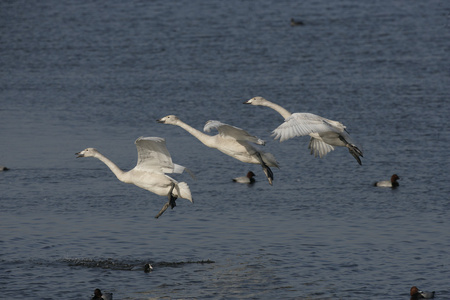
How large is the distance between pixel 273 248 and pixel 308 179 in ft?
17.7

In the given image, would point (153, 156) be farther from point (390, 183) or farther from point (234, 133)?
point (390, 183)

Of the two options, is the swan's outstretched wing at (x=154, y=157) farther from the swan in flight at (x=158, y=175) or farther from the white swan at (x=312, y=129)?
the white swan at (x=312, y=129)

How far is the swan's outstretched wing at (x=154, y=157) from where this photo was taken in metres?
16.3

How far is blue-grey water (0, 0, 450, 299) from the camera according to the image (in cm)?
1764

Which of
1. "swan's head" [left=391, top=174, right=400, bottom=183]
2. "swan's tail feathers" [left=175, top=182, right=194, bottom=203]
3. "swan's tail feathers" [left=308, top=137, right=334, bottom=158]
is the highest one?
"swan's tail feathers" [left=308, top=137, right=334, bottom=158]

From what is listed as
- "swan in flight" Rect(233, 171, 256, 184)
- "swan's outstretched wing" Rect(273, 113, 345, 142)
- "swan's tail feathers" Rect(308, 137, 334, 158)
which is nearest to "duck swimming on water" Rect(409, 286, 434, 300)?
"swan's outstretched wing" Rect(273, 113, 345, 142)

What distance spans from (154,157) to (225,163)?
9.64 meters

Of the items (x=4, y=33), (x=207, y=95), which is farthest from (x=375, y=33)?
(x=4, y=33)

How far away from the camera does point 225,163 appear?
26250 mm

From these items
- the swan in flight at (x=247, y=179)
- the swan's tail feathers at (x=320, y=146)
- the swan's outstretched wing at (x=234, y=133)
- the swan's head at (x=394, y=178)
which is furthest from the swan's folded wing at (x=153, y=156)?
the swan's head at (x=394, y=178)

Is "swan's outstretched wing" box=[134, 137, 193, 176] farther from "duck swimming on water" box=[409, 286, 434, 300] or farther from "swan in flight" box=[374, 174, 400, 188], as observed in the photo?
"swan in flight" box=[374, 174, 400, 188]

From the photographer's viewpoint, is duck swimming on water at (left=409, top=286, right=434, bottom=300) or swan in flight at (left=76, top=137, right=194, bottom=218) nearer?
duck swimming on water at (left=409, top=286, right=434, bottom=300)

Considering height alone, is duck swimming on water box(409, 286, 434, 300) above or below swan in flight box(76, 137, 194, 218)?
below

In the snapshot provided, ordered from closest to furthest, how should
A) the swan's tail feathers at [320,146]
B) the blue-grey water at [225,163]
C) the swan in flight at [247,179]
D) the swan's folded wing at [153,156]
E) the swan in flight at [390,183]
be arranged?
the swan's folded wing at [153,156]
the blue-grey water at [225,163]
the swan's tail feathers at [320,146]
the swan in flight at [390,183]
the swan in flight at [247,179]
